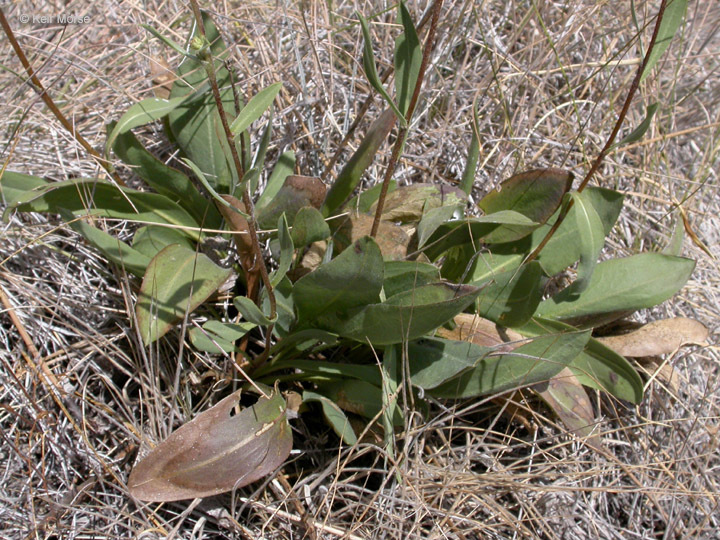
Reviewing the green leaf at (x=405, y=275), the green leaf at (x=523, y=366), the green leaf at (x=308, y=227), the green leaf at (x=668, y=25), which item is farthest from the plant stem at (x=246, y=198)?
the green leaf at (x=668, y=25)

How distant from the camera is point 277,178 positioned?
5.84 feet

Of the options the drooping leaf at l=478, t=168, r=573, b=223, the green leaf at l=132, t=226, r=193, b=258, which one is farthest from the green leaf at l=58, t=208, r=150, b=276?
the drooping leaf at l=478, t=168, r=573, b=223

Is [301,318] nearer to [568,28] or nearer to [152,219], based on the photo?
[152,219]

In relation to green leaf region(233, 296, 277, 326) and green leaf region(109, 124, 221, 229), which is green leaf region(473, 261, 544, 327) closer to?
green leaf region(233, 296, 277, 326)

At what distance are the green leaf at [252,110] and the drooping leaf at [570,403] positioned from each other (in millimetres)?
976

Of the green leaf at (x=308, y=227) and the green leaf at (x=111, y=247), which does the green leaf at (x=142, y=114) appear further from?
the green leaf at (x=308, y=227)

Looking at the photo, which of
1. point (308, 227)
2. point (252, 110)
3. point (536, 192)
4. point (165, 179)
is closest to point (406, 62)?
point (252, 110)

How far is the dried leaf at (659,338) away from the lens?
1757 millimetres

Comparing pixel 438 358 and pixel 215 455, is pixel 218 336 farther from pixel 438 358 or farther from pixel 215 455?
pixel 438 358

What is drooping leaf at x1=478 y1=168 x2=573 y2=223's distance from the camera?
1.60 meters

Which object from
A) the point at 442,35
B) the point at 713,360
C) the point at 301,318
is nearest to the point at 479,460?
the point at 301,318

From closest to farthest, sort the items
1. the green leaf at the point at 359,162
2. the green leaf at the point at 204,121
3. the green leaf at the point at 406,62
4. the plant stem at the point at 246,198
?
1. the plant stem at the point at 246,198
2. the green leaf at the point at 406,62
3. the green leaf at the point at 359,162
4. the green leaf at the point at 204,121

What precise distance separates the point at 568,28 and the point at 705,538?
5.57ft

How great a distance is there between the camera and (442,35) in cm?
214
